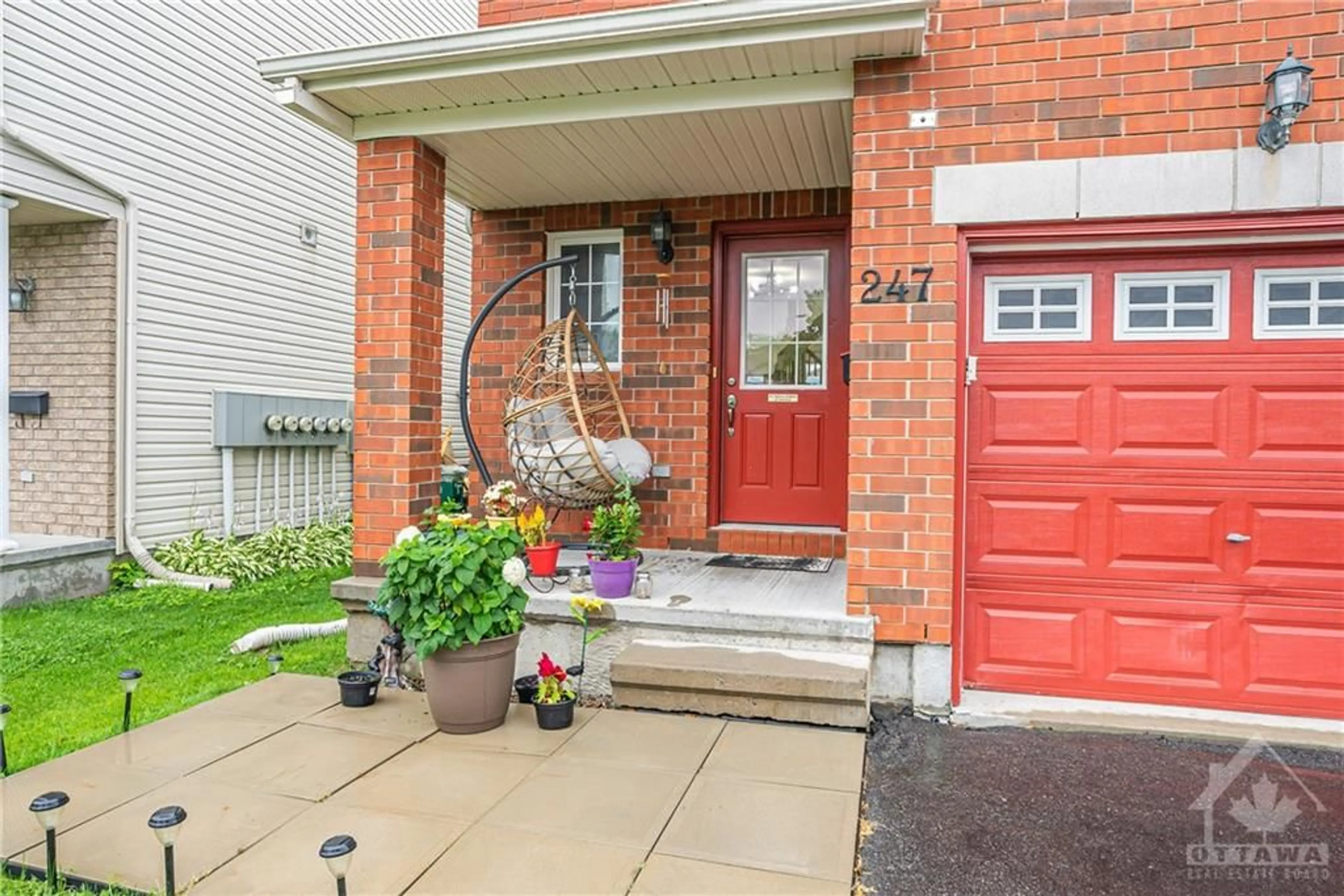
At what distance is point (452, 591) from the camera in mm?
3035

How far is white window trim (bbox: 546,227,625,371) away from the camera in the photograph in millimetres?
5293

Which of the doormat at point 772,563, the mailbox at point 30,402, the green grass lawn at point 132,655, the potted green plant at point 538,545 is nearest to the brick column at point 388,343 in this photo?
the potted green plant at point 538,545

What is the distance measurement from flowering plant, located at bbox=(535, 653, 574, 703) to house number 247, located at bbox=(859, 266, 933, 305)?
6.91 ft

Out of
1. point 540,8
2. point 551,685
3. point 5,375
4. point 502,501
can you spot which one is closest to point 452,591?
point 551,685

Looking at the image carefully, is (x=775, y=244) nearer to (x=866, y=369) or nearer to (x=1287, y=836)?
(x=866, y=369)

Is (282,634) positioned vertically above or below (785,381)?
below

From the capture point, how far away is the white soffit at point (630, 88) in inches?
129

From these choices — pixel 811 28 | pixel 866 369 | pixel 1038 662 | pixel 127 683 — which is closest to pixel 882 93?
pixel 811 28

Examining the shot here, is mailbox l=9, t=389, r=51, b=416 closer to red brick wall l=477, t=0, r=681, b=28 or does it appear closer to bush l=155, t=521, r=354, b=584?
bush l=155, t=521, r=354, b=584

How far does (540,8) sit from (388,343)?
7.62ft

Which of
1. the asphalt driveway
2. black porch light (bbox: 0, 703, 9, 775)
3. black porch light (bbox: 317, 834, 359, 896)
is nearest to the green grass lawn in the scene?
black porch light (bbox: 0, 703, 9, 775)

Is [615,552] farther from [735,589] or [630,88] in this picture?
[630,88]

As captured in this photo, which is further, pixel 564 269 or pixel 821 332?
pixel 564 269

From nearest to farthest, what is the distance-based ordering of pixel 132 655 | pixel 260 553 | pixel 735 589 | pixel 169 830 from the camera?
1. pixel 169 830
2. pixel 735 589
3. pixel 132 655
4. pixel 260 553
